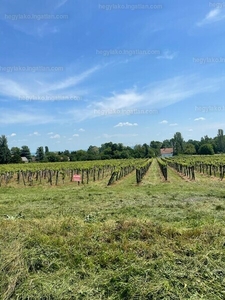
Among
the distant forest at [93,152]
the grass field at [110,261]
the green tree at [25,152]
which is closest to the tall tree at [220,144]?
the distant forest at [93,152]

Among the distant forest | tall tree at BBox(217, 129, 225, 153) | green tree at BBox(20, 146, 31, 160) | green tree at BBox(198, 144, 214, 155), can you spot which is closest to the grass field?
the distant forest

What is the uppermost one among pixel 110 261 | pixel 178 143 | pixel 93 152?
pixel 178 143

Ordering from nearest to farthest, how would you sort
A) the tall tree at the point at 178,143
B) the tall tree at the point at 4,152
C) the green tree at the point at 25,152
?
1. the tall tree at the point at 4,152
2. the green tree at the point at 25,152
3. the tall tree at the point at 178,143

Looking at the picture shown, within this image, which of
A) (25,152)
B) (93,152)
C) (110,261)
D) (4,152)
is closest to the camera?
(110,261)

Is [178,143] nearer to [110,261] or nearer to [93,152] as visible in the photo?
[93,152]

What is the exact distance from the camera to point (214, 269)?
10.3 ft

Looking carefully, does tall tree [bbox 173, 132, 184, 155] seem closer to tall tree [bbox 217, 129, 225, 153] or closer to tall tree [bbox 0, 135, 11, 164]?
tall tree [bbox 217, 129, 225, 153]

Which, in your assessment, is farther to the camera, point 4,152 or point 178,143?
point 178,143

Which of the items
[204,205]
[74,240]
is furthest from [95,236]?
[204,205]

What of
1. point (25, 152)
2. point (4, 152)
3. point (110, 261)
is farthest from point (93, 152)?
point (110, 261)

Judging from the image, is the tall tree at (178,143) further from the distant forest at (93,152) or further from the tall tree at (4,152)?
the tall tree at (4,152)

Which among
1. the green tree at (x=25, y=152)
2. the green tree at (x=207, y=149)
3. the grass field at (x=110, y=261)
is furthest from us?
the green tree at (x=25, y=152)

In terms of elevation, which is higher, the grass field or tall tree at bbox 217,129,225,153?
tall tree at bbox 217,129,225,153

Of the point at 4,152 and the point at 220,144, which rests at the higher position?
the point at 220,144
